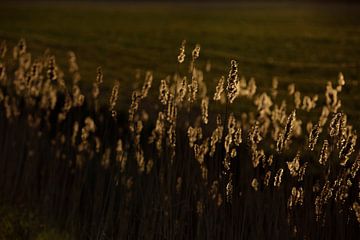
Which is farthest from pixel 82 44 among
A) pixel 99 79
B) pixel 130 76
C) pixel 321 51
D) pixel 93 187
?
pixel 99 79

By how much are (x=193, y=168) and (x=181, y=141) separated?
918mm

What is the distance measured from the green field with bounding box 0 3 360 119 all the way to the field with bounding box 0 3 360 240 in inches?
1.8

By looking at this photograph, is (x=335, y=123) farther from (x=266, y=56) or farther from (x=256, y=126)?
(x=266, y=56)

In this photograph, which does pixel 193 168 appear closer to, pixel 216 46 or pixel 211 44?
pixel 216 46

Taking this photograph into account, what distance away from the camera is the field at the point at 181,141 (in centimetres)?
390

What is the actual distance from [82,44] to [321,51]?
11.4 feet

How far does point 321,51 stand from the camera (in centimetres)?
875

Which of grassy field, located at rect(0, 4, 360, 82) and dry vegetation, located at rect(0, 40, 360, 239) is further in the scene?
grassy field, located at rect(0, 4, 360, 82)

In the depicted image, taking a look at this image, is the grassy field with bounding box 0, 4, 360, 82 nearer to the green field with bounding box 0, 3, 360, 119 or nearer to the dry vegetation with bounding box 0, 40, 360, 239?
the green field with bounding box 0, 3, 360, 119

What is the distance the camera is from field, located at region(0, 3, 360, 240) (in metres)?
3.90

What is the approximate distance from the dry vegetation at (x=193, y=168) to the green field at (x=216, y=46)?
105cm

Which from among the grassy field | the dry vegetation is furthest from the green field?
the dry vegetation

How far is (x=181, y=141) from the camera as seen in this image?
5211 mm

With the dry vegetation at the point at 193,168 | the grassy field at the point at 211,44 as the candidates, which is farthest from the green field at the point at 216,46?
the dry vegetation at the point at 193,168
